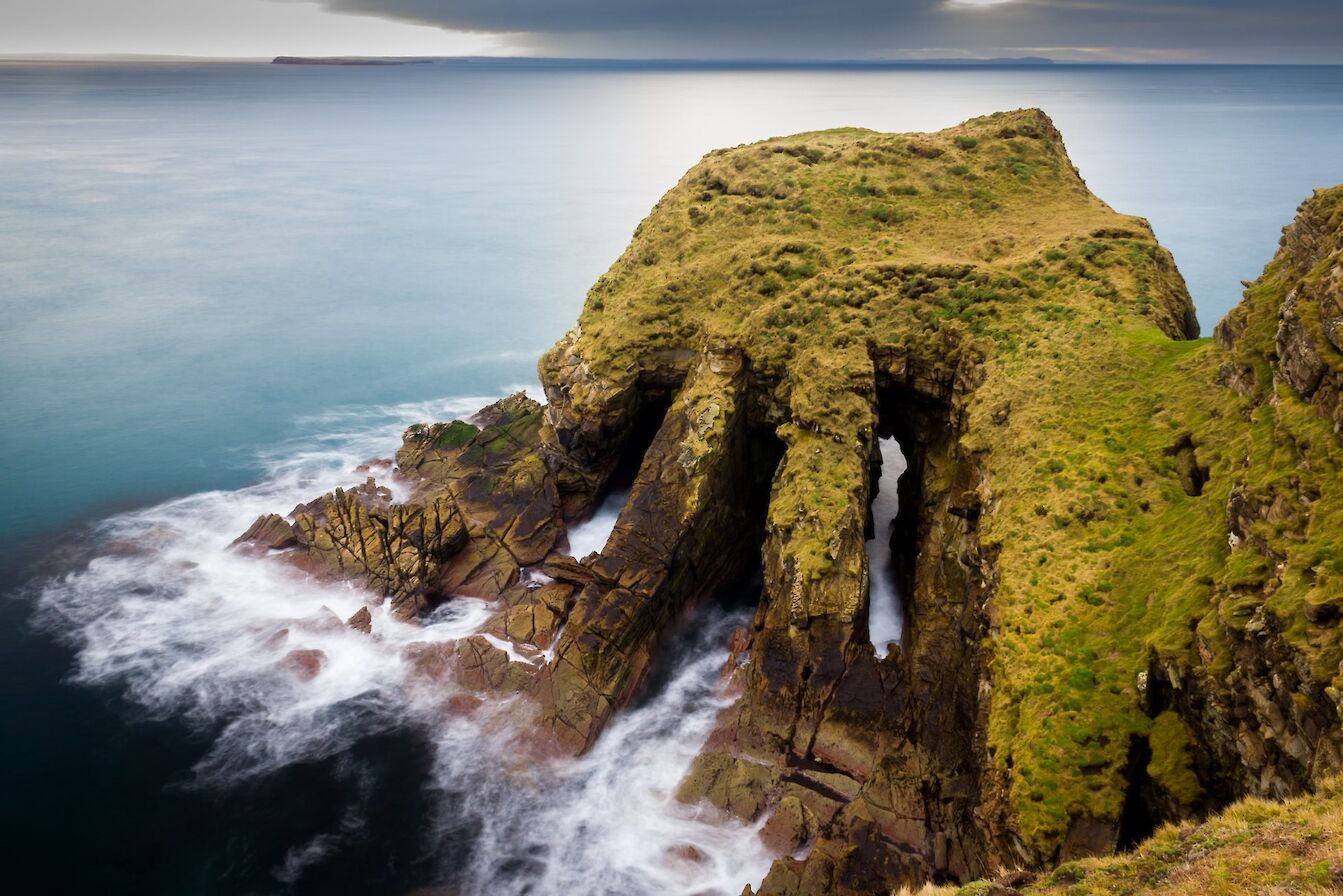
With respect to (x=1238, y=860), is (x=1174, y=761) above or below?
below

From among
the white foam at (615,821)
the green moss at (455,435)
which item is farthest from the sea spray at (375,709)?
the green moss at (455,435)

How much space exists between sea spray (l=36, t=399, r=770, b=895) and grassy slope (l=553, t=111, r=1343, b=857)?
11.4 meters

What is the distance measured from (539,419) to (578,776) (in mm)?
28873

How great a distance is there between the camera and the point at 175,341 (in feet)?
315

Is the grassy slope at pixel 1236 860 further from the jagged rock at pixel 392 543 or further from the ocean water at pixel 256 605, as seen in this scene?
the jagged rock at pixel 392 543

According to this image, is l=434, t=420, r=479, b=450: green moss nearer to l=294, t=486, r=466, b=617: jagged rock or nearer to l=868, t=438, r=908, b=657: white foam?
l=294, t=486, r=466, b=617: jagged rock

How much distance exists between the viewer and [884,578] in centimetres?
4625

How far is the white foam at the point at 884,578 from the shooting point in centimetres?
4153

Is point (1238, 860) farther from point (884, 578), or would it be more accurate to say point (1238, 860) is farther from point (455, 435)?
point (455, 435)

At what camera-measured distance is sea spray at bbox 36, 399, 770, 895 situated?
1277 inches

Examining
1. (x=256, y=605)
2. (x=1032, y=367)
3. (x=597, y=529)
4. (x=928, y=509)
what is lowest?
(x=256, y=605)

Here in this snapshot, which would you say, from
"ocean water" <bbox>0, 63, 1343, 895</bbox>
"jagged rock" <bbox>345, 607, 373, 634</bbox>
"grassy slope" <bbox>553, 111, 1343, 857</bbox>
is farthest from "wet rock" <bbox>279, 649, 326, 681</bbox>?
"grassy slope" <bbox>553, 111, 1343, 857</bbox>

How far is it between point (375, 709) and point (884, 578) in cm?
Answer: 2733

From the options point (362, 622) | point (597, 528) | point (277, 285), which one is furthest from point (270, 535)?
point (277, 285)
